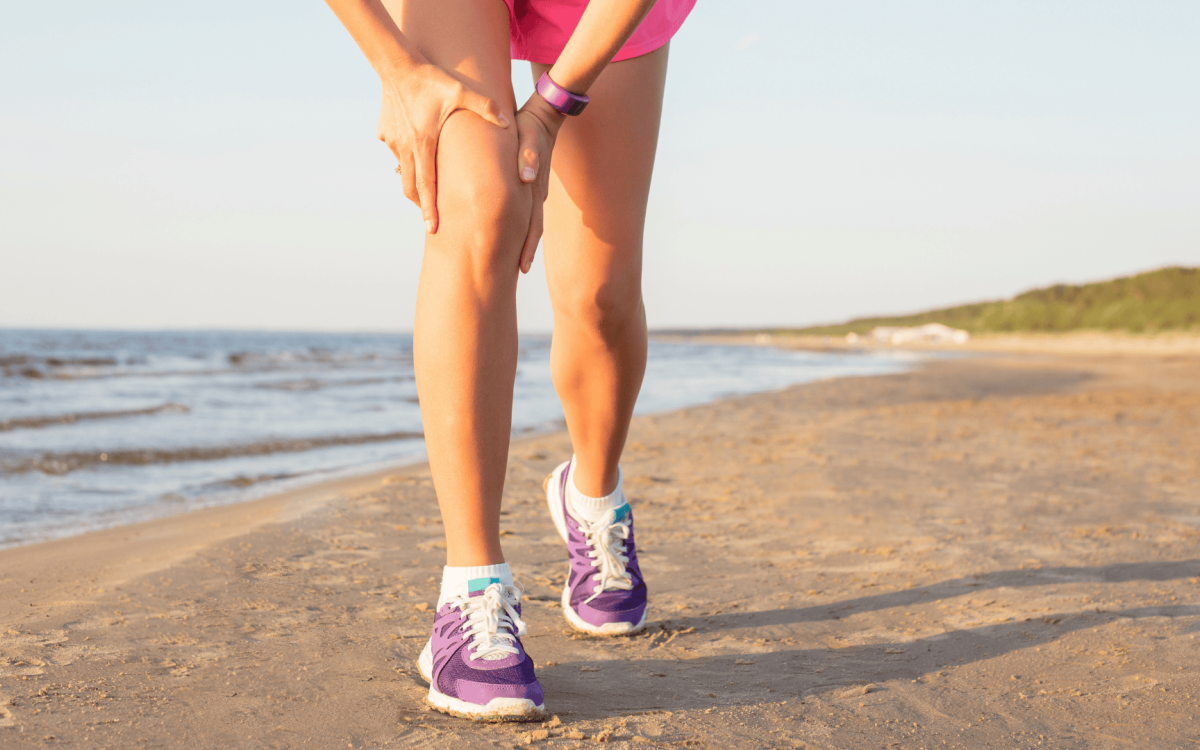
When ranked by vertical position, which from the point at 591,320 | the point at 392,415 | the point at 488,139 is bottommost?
the point at 392,415

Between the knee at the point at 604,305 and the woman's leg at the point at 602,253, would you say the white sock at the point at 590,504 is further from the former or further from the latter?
the knee at the point at 604,305

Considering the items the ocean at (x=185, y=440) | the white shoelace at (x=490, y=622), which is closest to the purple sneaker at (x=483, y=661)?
the white shoelace at (x=490, y=622)

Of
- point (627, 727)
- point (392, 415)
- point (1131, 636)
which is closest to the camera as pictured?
point (627, 727)

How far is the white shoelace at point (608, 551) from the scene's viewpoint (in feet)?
5.82

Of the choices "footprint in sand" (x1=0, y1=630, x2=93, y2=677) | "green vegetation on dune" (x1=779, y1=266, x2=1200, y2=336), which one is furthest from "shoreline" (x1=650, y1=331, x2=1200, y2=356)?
"footprint in sand" (x1=0, y1=630, x2=93, y2=677)

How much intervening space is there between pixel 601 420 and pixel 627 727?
734mm

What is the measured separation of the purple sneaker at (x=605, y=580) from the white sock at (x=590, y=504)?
1cm

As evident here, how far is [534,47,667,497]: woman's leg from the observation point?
1.70 m

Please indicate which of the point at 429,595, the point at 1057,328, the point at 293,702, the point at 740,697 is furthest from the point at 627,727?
the point at 1057,328

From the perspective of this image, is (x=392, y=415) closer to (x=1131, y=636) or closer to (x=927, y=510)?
(x=927, y=510)

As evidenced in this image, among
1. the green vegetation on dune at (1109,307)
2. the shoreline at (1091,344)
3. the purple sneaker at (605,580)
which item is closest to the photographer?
the purple sneaker at (605,580)

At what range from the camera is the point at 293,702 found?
1.32 meters

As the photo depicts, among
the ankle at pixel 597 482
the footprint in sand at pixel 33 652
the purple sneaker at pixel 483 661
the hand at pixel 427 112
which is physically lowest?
the footprint in sand at pixel 33 652

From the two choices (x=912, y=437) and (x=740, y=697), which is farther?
(x=912, y=437)
